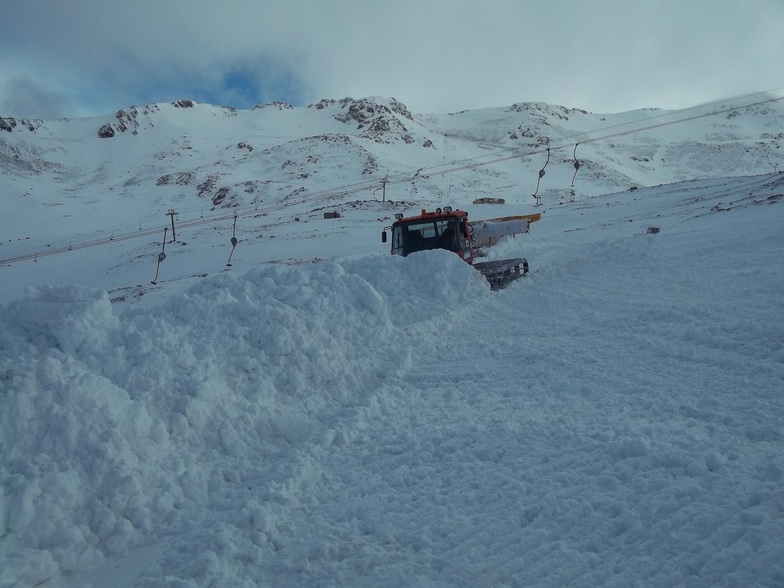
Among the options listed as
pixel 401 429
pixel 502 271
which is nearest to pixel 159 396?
pixel 401 429

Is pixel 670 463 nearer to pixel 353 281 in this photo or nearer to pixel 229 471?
pixel 229 471

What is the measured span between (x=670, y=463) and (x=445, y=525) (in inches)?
72.4

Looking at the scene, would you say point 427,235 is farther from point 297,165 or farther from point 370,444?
point 297,165

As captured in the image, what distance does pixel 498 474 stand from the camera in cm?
418

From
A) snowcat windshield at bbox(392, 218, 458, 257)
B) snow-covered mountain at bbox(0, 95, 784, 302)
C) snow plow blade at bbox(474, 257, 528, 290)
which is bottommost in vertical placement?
snow plow blade at bbox(474, 257, 528, 290)

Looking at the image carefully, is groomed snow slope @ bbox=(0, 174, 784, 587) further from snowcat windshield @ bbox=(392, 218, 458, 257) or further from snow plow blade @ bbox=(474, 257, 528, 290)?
snowcat windshield @ bbox=(392, 218, 458, 257)

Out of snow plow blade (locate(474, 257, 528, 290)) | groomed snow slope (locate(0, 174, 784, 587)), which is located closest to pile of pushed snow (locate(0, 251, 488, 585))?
groomed snow slope (locate(0, 174, 784, 587))

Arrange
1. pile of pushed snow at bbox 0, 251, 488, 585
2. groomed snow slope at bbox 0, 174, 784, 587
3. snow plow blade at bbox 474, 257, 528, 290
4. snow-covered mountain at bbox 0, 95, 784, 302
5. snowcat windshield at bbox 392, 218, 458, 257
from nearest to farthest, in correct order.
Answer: groomed snow slope at bbox 0, 174, 784, 587 < pile of pushed snow at bbox 0, 251, 488, 585 < snow plow blade at bbox 474, 257, 528, 290 < snowcat windshield at bbox 392, 218, 458, 257 < snow-covered mountain at bbox 0, 95, 784, 302

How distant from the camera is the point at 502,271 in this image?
39.5 feet

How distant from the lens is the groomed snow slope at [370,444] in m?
3.37

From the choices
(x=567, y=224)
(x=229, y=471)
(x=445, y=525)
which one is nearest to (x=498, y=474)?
(x=445, y=525)

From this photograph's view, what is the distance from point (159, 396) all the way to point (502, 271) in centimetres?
882

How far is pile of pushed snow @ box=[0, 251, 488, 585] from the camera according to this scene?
12.3ft

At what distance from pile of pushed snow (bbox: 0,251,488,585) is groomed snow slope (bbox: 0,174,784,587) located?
0.8 inches
